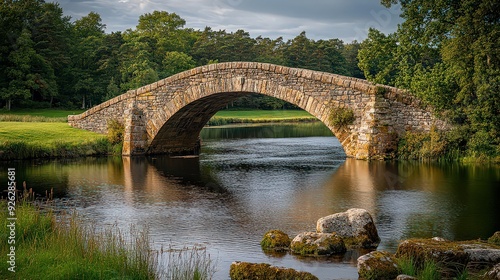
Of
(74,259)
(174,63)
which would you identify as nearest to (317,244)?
(74,259)

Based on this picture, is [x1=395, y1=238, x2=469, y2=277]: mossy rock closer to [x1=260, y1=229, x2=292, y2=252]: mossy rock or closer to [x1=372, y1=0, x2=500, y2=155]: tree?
[x1=260, y1=229, x2=292, y2=252]: mossy rock

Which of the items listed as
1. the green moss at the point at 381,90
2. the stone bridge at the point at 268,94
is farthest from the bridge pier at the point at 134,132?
the green moss at the point at 381,90

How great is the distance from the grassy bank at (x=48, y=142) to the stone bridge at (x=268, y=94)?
1.13 metres

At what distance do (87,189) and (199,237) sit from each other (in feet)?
25.7

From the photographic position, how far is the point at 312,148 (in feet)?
107

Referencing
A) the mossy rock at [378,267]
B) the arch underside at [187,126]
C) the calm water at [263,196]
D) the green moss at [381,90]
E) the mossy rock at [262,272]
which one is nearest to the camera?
the mossy rock at [262,272]

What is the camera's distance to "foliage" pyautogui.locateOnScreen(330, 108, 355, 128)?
2461 centimetres

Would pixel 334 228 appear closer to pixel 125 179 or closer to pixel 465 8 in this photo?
pixel 125 179

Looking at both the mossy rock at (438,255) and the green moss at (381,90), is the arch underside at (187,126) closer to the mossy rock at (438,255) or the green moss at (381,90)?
the green moss at (381,90)

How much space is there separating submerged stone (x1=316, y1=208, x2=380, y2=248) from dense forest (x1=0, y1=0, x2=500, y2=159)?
40.6 ft

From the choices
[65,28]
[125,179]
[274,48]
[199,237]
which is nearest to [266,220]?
[199,237]

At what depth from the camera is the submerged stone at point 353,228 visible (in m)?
11.4

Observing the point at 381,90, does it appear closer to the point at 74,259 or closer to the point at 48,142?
the point at 48,142

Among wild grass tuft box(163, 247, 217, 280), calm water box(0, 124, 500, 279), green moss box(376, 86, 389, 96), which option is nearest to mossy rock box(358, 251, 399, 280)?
calm water box(0, 124, 500, 279)
